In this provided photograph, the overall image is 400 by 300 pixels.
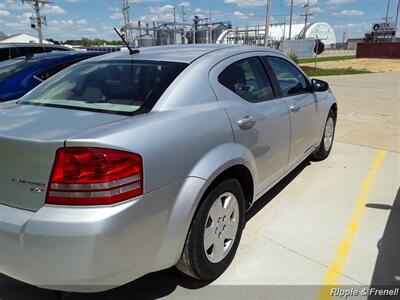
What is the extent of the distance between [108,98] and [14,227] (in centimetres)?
118

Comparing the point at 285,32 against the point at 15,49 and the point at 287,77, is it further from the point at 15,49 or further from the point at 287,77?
the point at 287,77

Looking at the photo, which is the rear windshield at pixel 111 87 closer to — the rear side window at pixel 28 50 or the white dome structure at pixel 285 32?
the rear side window at pixel 28 50

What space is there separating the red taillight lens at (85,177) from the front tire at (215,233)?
74 centimetres

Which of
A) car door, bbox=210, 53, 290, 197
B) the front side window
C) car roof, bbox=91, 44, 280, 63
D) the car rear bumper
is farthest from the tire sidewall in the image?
the front side window

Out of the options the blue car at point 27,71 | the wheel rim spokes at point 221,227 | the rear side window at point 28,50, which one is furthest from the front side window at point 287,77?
the rear side window at point 28,50

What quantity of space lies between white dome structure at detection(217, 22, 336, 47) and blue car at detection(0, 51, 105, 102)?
72319 mm

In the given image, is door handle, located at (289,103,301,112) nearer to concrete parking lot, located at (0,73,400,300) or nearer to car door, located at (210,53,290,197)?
car door, located at (210,53,290,197)

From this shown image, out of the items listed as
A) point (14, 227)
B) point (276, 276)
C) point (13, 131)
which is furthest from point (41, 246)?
point (276, 276)

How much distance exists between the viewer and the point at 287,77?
4363 mm

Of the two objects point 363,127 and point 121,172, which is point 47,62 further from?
point 363,127

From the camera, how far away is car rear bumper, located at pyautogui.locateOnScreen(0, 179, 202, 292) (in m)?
2.03

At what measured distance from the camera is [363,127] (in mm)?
8406

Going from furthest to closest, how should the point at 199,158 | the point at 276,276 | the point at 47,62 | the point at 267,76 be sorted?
the point at 47,62 < the point at 267,76 < the point at 276,276 < the point at 199,158

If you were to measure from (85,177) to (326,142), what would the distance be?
4.51 metres
